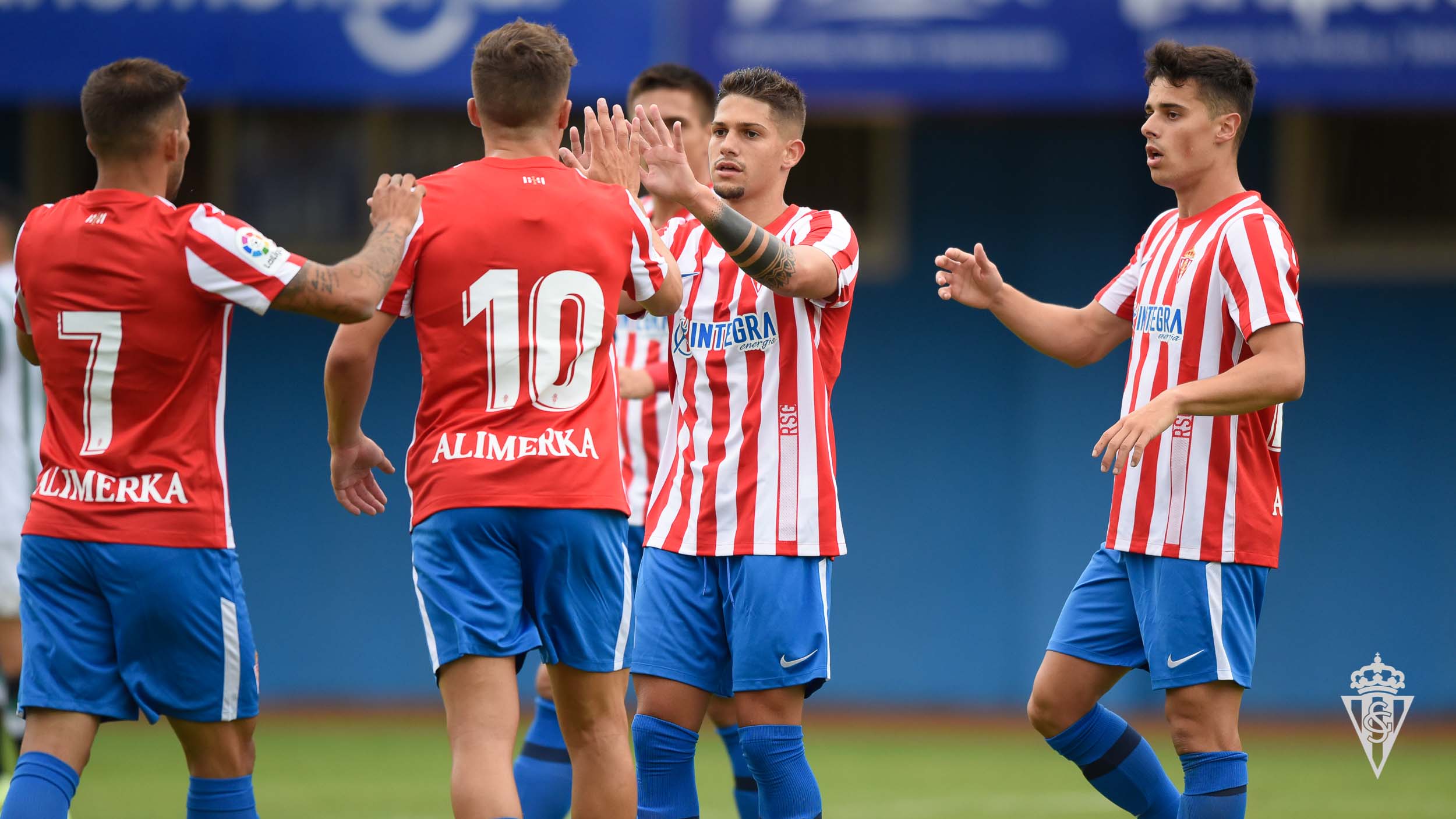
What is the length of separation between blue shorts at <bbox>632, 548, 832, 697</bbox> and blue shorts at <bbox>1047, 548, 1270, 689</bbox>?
2.67 ft

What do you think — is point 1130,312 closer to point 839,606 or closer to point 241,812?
point 241,812

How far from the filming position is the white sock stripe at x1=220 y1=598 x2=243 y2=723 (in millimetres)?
3807

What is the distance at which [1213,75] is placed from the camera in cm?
445

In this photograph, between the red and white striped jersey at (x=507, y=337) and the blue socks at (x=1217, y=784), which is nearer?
the red and white striped jersey at (x=507, y=337)

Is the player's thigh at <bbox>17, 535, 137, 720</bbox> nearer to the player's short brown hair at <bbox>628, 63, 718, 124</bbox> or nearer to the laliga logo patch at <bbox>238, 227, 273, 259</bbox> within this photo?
the laliga logo patch at <bbox>238, 227, 273, 259</bbox>

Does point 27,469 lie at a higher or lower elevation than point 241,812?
higher

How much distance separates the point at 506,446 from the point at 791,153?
150cm

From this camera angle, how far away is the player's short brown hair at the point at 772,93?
15.3 feet

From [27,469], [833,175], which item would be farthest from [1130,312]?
[833,175]

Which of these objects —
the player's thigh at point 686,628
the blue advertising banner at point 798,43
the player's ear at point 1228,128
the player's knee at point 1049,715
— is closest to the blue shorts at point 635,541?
the player's thigh at point 686,628

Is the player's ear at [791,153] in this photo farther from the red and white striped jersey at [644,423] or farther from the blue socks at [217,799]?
the blue socks at [217,799]

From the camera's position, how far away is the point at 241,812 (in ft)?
12.8

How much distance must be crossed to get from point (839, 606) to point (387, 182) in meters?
6.53

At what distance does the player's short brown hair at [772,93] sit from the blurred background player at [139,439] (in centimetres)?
123
